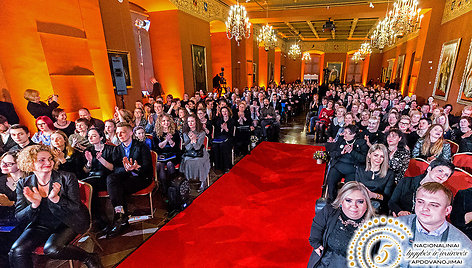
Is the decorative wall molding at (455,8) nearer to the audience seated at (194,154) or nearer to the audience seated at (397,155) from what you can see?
the audience seated at (397,155)

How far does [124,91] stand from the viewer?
6.49m

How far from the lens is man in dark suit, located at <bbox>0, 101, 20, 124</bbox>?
414 centimetres

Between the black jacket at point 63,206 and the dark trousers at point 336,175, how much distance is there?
10.9ft

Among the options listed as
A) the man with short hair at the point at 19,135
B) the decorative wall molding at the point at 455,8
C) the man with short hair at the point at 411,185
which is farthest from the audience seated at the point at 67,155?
the decorative wall molding at the point at 455,8

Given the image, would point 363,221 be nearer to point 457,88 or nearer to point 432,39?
point 457,88

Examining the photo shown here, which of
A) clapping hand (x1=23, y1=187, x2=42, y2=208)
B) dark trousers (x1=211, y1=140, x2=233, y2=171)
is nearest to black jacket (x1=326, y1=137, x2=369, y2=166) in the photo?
dark trousers (x1=211, y1=140, x2=233, y2=171)

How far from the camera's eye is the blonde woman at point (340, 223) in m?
1.71

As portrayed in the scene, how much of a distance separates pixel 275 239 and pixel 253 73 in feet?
44.3

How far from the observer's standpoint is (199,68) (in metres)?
9.48

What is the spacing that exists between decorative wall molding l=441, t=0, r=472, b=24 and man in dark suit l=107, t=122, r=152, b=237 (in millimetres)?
10883

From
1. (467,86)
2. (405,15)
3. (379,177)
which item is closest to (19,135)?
(379,177)

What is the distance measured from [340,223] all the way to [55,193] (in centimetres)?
269

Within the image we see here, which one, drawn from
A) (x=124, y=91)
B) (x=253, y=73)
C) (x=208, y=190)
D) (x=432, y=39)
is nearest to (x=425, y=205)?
(x=208, y=190)

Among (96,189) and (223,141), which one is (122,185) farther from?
(223,141)
